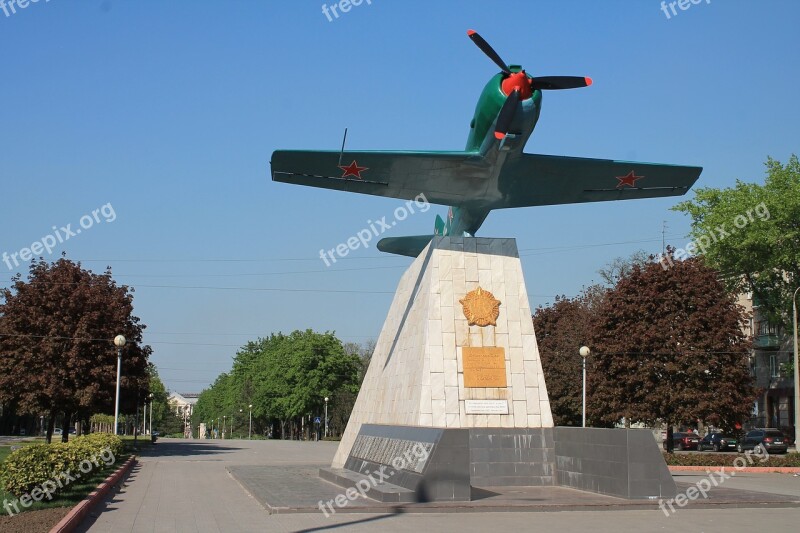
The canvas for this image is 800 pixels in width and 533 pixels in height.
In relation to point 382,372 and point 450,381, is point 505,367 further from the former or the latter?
point 382,372

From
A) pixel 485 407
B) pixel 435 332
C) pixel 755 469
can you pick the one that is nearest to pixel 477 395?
pixel 485 407

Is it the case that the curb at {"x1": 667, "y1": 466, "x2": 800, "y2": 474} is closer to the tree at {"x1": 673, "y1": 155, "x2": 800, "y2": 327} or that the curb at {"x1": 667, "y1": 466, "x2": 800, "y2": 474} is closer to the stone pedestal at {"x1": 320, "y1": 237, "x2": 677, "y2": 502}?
the stone pedestal at {"x1": 320, "y1": 237, "x2": 677, "y2": 502}

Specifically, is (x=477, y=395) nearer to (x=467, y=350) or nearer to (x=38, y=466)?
(x=467, y=350)

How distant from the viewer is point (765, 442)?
134 feet

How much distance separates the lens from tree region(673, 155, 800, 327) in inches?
1704

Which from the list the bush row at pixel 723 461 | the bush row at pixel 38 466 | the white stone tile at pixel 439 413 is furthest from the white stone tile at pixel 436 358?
the bush row at pixel 723 461

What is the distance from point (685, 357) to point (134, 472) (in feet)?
75.1

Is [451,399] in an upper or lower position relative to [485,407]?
upper

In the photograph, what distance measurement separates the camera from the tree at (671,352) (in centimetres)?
3516

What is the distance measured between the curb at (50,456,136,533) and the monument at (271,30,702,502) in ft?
17.8

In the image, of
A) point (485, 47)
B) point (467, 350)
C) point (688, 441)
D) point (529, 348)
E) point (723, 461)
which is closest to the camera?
point (485, 47)

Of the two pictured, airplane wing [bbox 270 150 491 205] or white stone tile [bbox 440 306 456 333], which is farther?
white stone tile [bbox 440 306 456 333]

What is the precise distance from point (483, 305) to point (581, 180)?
4238 mm

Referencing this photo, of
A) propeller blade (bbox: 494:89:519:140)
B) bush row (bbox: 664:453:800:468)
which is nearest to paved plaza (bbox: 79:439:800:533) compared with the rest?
propeller blade (bbox: 494:89:519:140)
